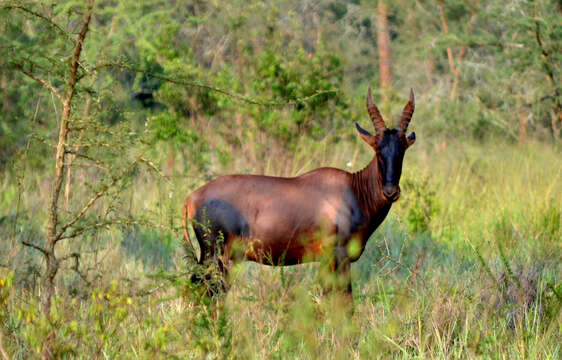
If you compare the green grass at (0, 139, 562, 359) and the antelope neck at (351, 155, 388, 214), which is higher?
the antelope neck at (351, 155, 388, 214)

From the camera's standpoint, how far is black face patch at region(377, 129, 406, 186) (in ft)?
16.0

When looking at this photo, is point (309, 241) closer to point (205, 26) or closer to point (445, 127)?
point (205, 26)

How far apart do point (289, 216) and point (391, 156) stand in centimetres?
85

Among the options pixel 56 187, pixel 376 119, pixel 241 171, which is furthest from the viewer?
pixel 241 171

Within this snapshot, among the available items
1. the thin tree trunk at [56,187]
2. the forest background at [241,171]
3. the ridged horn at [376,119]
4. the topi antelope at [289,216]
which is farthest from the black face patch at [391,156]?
the thin tree trunk at [56,187]

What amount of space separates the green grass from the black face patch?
0.55m

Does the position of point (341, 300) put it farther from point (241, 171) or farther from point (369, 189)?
point (241, 171)

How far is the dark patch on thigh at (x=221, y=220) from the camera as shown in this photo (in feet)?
16.2

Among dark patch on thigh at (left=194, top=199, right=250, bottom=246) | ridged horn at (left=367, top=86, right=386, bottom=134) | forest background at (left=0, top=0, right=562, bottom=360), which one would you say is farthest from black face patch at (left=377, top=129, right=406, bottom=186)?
dark patch on thigh at (left=194, top=199, right=250, bottom=246)

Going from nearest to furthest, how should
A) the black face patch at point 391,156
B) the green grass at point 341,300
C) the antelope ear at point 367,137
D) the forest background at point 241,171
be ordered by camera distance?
the green grass at point 341,300 < the forest background at point 241,171 < the black face patch at point 391,156 < the antelope ear at point 367,137

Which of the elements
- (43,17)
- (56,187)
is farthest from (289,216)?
(43,17)

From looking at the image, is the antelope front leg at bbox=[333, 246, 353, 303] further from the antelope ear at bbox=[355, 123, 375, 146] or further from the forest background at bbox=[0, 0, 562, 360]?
the antelope ear at bbox=[355, 123, 375, 146]

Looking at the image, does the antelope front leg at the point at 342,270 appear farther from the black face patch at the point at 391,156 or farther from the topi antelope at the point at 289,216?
the black face patch at the point at 391,156

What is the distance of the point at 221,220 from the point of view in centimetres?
495
